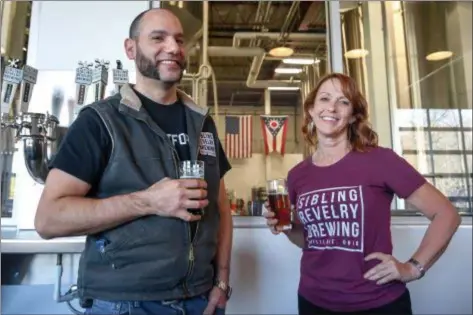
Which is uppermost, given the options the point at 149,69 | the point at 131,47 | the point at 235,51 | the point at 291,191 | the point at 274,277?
the point at 235,51

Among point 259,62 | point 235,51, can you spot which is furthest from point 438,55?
point 235,51

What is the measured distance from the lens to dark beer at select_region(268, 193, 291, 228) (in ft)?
4.89

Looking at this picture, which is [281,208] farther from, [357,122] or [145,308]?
[145,308]

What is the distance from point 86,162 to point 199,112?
437mm

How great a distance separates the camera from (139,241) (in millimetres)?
1093

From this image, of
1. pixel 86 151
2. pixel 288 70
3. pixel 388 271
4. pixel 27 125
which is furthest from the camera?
pixel 288 70

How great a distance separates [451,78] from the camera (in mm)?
3201

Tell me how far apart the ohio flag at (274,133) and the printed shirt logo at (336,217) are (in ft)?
5.14

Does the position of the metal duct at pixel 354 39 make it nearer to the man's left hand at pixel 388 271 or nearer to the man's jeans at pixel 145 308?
the man's left hand at pixel 388 271

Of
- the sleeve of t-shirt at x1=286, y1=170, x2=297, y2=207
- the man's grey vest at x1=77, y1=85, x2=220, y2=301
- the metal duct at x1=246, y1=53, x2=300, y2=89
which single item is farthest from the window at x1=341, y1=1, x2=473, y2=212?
the man's grey vest at x1=77, y1=85, x2=220, y2=301

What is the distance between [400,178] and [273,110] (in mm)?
2050

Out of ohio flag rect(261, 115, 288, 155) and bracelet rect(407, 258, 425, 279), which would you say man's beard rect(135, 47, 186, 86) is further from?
ohio flag rect(261, 115, 288, 155)

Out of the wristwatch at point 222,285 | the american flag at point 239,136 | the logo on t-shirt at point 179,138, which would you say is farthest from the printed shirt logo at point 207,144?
the american flag at point 239,136

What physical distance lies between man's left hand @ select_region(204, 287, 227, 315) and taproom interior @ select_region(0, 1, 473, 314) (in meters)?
0.71
